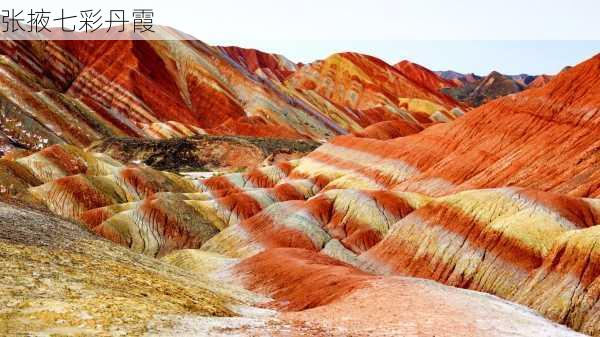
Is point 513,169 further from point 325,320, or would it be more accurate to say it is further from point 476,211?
point 325,320

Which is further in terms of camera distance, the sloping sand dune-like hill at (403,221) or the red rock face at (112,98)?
the red rock face at (112,98)

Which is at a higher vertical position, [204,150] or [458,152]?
[458,152]

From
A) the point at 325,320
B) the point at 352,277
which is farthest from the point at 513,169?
the point at 325,320

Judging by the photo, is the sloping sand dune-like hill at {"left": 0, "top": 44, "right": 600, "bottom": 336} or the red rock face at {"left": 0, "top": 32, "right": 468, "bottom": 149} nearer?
the sloping sand dune-like hill at {"left": 0, "top": 44, "right": 600, "bottom": 336}

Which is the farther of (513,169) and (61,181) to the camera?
(61,181)

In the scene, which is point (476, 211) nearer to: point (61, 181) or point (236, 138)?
point (61, 181)

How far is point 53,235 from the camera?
99.4 ft

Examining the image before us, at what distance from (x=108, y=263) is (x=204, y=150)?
379ft

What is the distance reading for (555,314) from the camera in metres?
34.1

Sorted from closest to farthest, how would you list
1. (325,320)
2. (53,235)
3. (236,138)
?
(325,320) < (53,235) < (236,138)

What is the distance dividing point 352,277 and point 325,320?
9592 millimetres

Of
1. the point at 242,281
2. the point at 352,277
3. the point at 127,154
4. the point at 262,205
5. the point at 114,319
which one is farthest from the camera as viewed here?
the point at 127,154

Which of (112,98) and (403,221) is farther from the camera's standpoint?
(112,98)

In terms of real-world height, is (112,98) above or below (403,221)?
above
